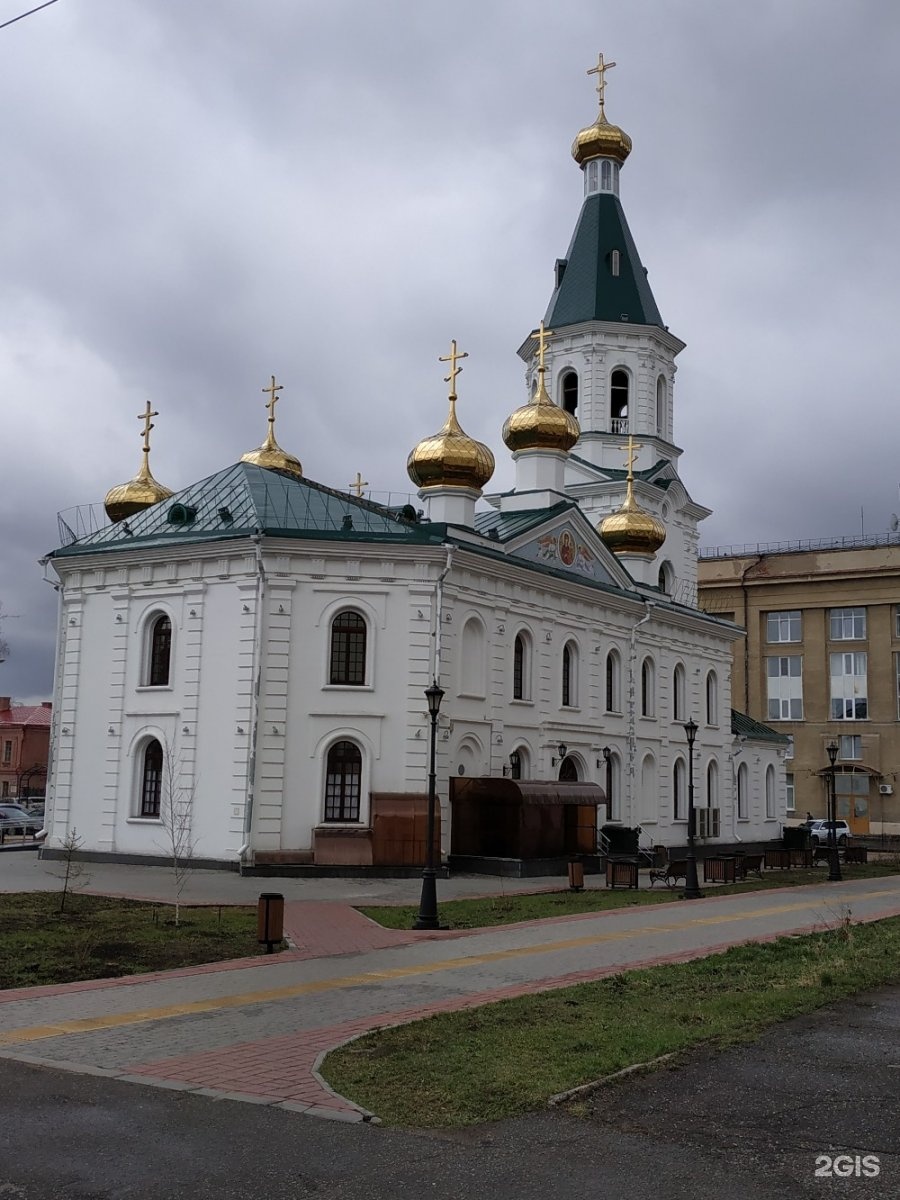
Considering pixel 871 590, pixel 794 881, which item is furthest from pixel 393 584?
pixel 871 590

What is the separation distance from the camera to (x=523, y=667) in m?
32.2

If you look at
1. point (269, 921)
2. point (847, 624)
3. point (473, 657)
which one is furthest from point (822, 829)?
point (269, 921)

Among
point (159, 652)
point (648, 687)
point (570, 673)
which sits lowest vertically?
point (159, 652)

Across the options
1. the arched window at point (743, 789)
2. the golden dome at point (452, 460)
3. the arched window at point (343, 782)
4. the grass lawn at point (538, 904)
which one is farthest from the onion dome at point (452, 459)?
the arched window at point (743, 789)

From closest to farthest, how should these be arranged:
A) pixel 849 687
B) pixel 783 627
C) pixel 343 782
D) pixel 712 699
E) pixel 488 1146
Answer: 1. pixel 488 1146
2. pixel 343 782
3. pixel 712 699
4. pixel 849 687
5. pixel 783 627

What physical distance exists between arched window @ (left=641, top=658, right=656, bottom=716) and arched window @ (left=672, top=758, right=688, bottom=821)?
8.27 feet

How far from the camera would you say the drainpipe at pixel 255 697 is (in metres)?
26.3

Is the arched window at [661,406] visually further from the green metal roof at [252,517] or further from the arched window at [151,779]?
the arched window at [151,779]

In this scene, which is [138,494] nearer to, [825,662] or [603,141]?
[603,141]

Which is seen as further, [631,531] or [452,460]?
[631,531]

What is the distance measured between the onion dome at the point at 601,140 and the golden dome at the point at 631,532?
1459cm

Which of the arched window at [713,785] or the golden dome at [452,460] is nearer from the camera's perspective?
the golden dome at [452,460]

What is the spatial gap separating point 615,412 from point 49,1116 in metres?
39.7

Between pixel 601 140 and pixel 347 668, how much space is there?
28.0 m
